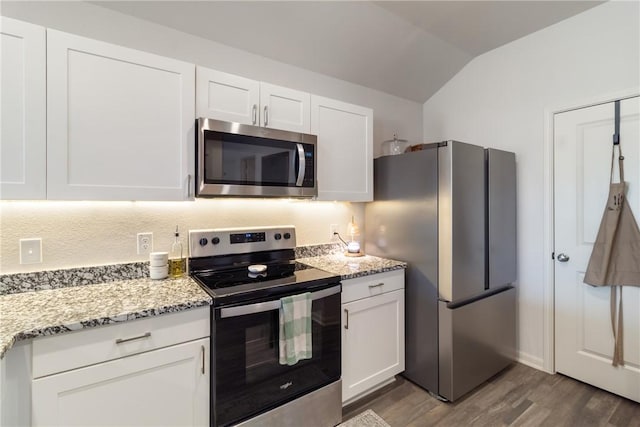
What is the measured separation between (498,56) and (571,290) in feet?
6.79

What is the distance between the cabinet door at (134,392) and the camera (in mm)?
1126

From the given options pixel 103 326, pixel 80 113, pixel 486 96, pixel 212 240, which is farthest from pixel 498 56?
pixel 103 326

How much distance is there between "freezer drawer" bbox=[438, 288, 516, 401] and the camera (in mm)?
2041

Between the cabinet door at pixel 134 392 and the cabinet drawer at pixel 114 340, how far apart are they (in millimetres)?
31

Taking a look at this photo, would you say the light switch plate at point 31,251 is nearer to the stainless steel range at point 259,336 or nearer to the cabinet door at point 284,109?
the stainless steel range at point 259,336

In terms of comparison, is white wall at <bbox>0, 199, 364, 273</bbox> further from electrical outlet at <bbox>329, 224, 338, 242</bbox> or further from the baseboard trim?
the baseboard trim

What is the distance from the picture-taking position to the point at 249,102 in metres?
1.81

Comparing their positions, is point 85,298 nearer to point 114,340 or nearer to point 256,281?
point 114,340

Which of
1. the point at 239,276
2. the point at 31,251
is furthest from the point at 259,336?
the point at 31,251

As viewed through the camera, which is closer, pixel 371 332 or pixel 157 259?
pixel 157 259

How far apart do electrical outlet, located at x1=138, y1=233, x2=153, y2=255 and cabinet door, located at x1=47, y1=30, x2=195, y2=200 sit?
0.37 m

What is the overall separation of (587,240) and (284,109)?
2398 mm

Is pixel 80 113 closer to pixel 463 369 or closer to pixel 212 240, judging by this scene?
pixel 212 240

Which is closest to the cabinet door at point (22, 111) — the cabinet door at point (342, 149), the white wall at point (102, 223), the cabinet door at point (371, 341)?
Answer: the white wall at point (102, 223)
